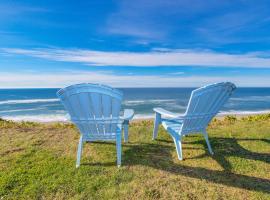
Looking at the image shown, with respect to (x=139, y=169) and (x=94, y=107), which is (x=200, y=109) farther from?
(x=94, y=107)

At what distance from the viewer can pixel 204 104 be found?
3662 millimetres

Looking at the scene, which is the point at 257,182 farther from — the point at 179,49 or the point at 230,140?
the point at 179,49

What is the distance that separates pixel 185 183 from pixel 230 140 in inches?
87.4

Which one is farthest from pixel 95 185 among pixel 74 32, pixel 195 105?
pixel 74 32

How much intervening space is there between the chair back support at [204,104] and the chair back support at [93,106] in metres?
1.07

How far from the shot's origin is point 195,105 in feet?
11.6

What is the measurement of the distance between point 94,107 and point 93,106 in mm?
22

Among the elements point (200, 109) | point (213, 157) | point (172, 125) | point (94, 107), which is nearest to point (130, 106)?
point (172, 125)

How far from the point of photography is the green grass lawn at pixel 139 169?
2.72 metres

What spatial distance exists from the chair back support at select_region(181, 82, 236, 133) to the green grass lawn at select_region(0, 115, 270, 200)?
1.72 feet

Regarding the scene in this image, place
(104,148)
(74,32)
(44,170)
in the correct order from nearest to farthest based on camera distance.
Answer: (44,170)
(104,148)
(74,32)

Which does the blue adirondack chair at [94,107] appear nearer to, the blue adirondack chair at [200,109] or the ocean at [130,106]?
the ocean at [130,106]

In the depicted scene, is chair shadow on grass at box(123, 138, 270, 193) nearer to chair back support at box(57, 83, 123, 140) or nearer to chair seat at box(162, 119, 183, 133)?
chair seat at box(162, 119, 183, 133)

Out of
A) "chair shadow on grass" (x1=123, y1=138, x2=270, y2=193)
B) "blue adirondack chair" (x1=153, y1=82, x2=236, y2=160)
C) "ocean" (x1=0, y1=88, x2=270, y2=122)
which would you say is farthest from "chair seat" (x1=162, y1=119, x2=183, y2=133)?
"ocean" (x1=0, y1=88, x2=270, y2=122)
